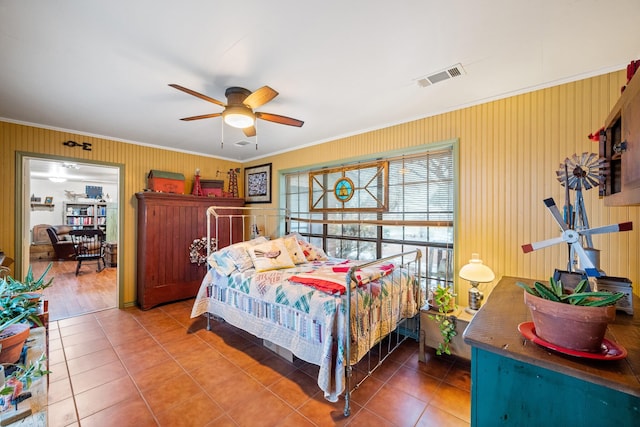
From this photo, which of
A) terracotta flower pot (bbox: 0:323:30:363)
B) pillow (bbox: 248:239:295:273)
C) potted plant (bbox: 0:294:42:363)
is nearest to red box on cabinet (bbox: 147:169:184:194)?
pillow (bbox: 248:239:295:273)

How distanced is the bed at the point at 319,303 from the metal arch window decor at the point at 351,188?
0.68 metres

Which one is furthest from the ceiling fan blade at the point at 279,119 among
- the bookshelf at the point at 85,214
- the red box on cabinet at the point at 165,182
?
the bookshelf at the point at 85,214

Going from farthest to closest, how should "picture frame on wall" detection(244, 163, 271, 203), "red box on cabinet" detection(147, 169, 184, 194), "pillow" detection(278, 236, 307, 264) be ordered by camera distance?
"picture frame on wall" detection(244, 163, 271, 203)
"red box on cabinet" detection(147, 169, 184, 194)
"pillow" detection(278, 236, 307, 264)

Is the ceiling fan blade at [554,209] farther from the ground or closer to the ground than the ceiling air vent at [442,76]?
closer to the ground

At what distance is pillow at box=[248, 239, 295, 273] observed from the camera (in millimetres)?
2764

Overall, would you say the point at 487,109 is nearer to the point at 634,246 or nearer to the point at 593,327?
the point at 634,246

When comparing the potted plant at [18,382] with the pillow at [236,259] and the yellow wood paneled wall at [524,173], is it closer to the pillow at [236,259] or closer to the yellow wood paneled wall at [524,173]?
the pillow at [236,259]

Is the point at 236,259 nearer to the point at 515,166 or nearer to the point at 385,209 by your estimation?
the point at 385,209

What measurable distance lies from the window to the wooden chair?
215 inches

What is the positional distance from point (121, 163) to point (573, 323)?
15.7 feet

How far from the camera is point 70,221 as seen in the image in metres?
8.08

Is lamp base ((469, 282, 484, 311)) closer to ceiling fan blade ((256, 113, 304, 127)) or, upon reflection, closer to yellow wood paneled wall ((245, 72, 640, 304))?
yellow wood paneled wall ((245, 72, 640, 304))

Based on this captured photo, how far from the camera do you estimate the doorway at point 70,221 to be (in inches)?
145

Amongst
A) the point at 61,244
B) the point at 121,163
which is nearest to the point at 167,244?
the point at 121,163
